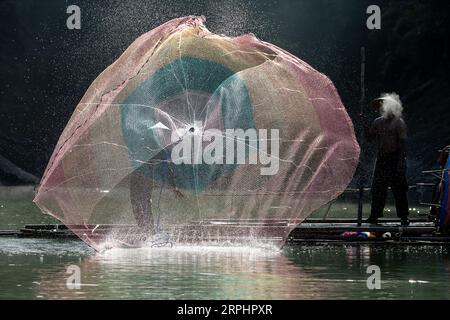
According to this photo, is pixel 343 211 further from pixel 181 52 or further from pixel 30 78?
pixel 30 78

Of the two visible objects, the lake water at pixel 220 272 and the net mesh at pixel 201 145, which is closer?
the lake water at pixel 220 272

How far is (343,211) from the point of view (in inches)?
1496

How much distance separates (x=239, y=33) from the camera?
2130 inches

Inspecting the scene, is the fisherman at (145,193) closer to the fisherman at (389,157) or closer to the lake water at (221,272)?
the lake water at (221,272)

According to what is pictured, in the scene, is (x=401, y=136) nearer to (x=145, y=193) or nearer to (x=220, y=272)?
(x=145, y=193)

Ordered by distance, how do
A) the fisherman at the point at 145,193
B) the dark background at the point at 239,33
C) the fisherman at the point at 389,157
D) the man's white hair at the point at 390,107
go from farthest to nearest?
the dark background at the point at 239,33 → the man's white hair at the point at 390,107 → the fisherman at the point at 389,157 → the fisherman at the point at 145,193

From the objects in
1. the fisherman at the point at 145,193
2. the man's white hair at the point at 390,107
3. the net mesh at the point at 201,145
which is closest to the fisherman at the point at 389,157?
the man's white hair at the point at 390,107

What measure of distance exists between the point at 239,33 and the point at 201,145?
106 feet

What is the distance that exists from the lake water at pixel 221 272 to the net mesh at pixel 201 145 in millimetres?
619

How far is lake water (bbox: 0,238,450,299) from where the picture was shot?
17.0 m

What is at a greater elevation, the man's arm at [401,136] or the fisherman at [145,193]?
the man's arm at [401,136]

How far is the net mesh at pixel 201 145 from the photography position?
69.4ft

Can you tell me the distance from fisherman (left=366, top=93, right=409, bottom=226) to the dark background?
25743mm

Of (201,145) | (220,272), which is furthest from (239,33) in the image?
(220,272)
